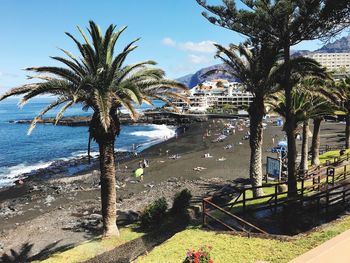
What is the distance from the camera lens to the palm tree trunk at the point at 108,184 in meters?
12.7

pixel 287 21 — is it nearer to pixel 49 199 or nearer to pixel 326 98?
pixel 326 98

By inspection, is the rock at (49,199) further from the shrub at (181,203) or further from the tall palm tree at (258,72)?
the tall palm tree at (258,72)

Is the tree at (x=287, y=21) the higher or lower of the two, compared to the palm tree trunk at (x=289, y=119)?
higher

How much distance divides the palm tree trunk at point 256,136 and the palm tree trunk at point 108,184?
7.18 metres

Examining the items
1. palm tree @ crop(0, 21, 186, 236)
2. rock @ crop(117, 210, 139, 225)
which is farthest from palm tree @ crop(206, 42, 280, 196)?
rock @ crop(117, 210, 139, 225)

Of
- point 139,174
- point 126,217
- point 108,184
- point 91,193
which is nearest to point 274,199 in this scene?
point 108,184

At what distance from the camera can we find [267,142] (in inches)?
1834

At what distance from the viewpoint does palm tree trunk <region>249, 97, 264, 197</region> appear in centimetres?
1605

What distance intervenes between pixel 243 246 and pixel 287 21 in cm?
999

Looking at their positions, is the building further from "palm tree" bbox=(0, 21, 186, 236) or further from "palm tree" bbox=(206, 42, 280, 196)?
"palm tree" bbox=(0, 21, 186, 236)

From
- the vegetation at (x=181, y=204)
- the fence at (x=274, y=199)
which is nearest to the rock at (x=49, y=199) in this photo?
the vegetation at (x=181, y=204)

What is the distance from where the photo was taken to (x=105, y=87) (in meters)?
12.6

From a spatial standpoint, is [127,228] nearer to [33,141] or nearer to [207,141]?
[207,141]

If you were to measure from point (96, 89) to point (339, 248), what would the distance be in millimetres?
9144
